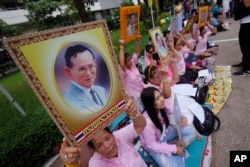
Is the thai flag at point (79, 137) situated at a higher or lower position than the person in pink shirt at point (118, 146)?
higher

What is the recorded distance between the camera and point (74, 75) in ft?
3.27

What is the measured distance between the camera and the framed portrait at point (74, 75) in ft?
2.77

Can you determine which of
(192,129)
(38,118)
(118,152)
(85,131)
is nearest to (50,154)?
(38,118)

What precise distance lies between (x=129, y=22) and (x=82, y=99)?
6.71 ft

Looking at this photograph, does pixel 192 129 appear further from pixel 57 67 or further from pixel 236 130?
pixel 57 67

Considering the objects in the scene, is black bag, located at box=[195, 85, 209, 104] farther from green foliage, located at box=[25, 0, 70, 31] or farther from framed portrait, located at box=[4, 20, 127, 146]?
green foliage, located at box=[25, 0, 70, 31]

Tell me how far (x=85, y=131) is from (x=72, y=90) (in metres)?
0.22

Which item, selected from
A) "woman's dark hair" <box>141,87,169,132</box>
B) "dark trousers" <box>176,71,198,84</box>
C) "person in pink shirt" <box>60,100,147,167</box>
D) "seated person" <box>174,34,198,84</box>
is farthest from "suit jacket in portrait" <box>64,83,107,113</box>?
"dark trousers" <box>176,71,198,84</box>

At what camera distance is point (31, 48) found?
0.83m

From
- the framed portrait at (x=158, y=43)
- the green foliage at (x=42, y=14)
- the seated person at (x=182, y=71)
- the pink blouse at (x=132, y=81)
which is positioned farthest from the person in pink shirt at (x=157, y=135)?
the green foliage at (x=42, y=14)

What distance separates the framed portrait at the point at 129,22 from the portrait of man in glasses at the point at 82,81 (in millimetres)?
1731

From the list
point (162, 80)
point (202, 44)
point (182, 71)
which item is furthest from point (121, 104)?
point (202, 44)

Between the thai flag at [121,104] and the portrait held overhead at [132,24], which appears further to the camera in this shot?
the portrait held overhead at [132,24]

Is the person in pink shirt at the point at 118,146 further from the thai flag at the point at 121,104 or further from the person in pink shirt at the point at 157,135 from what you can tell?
the person in pink shirt at the point at 157,135
